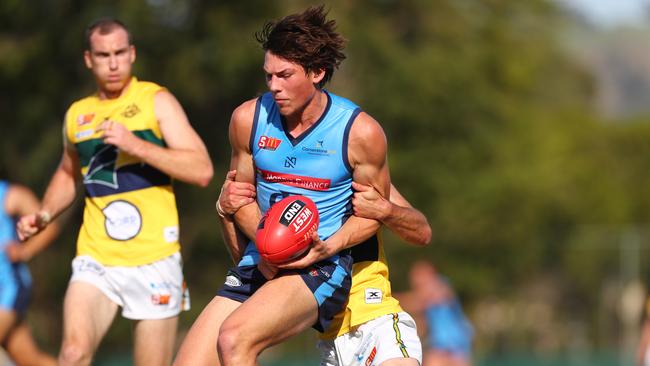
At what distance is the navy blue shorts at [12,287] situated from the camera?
911 centimetres

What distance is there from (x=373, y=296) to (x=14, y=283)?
3923 millimetres

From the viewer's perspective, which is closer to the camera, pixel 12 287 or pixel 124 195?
pixel 124 195

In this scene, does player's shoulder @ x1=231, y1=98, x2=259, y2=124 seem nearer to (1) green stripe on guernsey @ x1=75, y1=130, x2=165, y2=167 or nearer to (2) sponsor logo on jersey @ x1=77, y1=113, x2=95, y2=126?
(1) green stripe on guernsey @ x1=75, y1=130, x2=165, y2=167

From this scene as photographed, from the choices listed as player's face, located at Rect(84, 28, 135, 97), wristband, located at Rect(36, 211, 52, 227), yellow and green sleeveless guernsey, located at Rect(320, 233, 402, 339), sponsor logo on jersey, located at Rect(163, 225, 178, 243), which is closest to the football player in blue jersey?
yellow and green sleeveless guernsey, located at Rect(320, 233, 402, 339)

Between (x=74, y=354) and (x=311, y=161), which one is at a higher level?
(x=311, y=161)

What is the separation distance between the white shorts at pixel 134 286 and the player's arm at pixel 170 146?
66cm

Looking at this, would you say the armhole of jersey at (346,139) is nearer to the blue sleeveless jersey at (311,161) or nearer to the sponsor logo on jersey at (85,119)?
the blue sleeveless jersey at (311,161)

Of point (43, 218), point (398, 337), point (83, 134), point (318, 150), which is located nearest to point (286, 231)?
point (318, 150)

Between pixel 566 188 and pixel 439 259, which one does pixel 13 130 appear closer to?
pixel 439 259

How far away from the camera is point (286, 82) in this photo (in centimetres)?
604

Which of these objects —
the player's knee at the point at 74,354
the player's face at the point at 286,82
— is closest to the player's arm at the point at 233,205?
the player's face at the point at 286,82

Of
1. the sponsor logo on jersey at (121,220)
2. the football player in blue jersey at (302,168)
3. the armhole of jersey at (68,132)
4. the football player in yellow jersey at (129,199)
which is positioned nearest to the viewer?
the football player in blue jersey at (302,168)

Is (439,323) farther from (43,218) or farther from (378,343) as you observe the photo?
(378,343)

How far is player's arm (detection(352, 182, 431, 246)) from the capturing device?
6176mm
